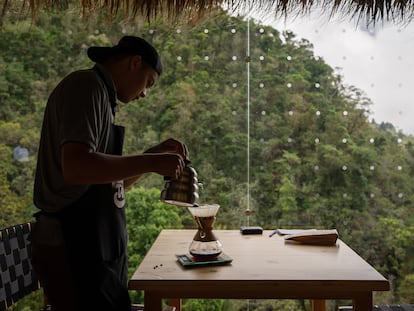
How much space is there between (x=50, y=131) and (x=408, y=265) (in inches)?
101

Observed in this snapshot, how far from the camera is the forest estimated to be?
3.46 m

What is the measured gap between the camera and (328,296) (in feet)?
5.43

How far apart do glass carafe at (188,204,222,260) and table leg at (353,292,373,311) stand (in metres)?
0.50

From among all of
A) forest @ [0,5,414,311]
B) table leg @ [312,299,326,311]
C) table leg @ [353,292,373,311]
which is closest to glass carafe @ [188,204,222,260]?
table leg @ [353,292,373,311]

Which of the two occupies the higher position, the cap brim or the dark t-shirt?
the cap brim

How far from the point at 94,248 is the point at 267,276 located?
0.54 meters

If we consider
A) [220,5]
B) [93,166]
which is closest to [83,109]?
[93,166]

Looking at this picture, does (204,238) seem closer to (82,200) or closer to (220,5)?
(82,200)

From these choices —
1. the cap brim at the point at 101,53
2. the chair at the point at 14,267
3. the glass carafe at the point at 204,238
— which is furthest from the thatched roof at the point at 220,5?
the glass carafe at the point at 204,238

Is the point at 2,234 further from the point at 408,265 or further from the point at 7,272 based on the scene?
the point at 408,265

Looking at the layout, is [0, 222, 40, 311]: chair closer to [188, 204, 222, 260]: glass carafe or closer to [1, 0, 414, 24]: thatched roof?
[188, 204, 222, 260]: glass carafe

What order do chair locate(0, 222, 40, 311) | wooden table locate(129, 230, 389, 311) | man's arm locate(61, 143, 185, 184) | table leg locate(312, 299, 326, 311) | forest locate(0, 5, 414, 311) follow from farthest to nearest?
forest locate(0, 5, 414, 311), table leg locate(312, 299, 326, 311), chair locate(0, 222, 40, 311), wooden table locate(129, 230, 389, 311), man's arm locate(61, 143, 185, 184)

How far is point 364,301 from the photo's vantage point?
1668 mm

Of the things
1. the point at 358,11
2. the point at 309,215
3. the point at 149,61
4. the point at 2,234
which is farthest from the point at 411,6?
the point at 2,234
